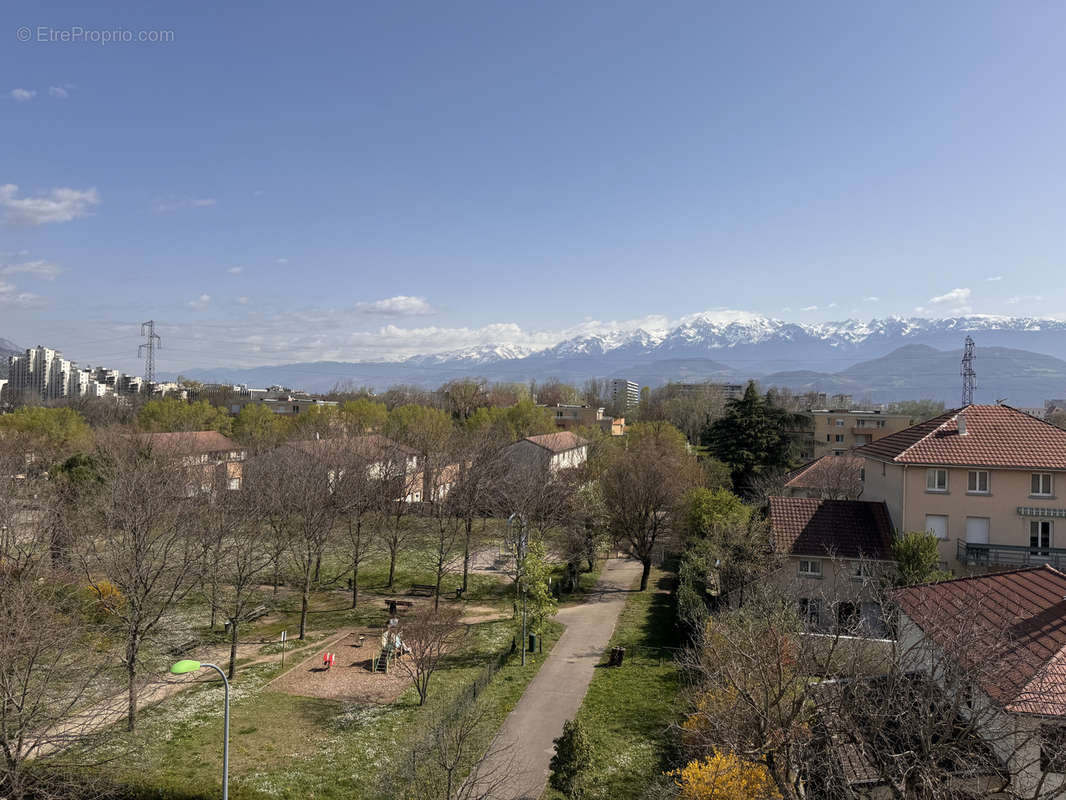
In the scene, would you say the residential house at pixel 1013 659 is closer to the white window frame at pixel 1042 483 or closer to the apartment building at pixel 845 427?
the white window frame at pixel 1042 483

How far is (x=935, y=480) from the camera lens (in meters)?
29.7

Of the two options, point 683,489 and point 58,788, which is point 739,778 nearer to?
point 58,788

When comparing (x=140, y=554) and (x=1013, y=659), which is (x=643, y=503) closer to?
(x=1013, y=659)

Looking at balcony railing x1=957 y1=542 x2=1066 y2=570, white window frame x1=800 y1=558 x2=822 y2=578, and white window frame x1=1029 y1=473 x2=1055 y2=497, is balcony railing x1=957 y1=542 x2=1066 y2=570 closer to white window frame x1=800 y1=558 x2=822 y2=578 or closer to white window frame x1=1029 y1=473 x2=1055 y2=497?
white window frame x1=1029 y1=473 x2=1055 y2=497

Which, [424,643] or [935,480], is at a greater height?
[935,480]

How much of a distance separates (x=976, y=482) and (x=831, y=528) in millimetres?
6659

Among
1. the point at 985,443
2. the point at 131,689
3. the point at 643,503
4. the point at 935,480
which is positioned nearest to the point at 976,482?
the point at 935,480

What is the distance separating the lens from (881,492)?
1309 inches

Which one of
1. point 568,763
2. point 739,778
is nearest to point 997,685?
point 739,778

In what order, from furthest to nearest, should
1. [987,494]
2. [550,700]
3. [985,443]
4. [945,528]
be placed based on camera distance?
1. [985,443]
2. [945,528]
3. [987,494]
4. [550,700]

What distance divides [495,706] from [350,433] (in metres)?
50.3

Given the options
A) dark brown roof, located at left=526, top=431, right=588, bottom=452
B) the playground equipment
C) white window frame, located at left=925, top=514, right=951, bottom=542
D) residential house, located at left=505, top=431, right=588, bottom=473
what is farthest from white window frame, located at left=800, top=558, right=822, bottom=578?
dark brown roof, located at left=526, top=431, right=588, bottom=452

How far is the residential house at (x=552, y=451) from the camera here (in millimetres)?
64150

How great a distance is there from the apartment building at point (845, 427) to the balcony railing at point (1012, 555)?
5784cm
